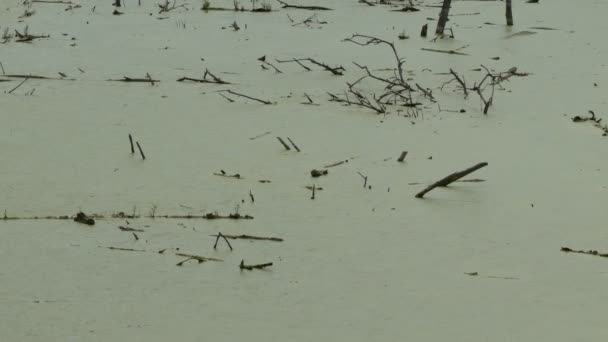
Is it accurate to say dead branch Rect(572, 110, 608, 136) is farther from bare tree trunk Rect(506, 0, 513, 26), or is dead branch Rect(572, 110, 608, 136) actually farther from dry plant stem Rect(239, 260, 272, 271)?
bare tree trunk Rect(506, 0, 513, 26)

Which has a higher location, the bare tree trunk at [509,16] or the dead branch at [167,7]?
the bare tree trunk at [509,16]

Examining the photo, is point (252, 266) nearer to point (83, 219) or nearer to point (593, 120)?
point (83, 219)

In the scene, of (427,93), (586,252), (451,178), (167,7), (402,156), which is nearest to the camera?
(586,252)

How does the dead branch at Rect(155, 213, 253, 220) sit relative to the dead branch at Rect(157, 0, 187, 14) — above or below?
above

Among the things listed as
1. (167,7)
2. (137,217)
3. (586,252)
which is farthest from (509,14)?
(137,217)

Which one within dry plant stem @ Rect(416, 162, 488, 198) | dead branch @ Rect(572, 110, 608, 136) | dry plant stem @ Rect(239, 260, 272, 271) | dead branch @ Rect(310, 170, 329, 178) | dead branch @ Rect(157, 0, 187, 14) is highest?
dry plant stem @ Rect(416, 162, 488, 198)

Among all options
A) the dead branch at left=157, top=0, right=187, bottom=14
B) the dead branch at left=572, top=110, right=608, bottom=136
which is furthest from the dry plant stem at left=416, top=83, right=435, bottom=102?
the dead branch at left=157, top=0, right=187, bottom=14

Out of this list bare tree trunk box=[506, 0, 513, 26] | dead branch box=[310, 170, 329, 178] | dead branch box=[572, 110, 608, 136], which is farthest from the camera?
bare tree trunk box=[506, 0, 513, 26]

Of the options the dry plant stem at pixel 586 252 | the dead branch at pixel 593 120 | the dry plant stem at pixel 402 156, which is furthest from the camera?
the dead branch at pixel 593 120

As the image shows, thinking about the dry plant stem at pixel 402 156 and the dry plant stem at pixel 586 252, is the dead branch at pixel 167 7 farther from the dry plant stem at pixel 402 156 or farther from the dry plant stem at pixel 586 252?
the dry plant stem at pixel 586 252

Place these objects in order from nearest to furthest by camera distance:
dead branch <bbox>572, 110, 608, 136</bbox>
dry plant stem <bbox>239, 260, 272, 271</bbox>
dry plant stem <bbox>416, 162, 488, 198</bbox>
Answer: dry plant stem <bbox>239, 260, 272, 271</bbox>, dry plant stem <bbox>416, 162, 488, 198</bbox>, dead branch <bbox>572, 110, 608, 136</bbox>

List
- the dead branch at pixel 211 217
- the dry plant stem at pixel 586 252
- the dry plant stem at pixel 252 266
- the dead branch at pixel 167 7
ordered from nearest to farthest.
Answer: the dry plant stem at pixel 252 266 → the dry plant stem at pixel 586 252 → the dead branch at pixel 211 217 → the dead branch at pixel 167 7

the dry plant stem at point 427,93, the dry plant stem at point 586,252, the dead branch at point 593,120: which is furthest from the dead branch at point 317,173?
the dead branch at point 593,120

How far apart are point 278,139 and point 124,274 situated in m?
1.72
